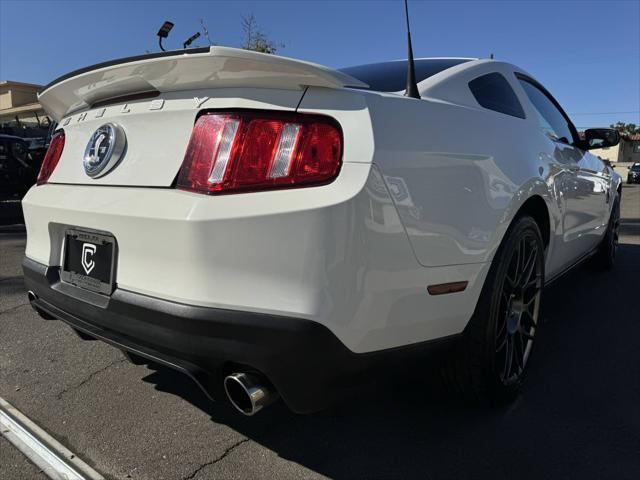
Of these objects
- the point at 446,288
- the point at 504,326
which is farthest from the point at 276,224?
the point at 504,326

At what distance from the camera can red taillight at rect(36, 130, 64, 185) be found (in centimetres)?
229

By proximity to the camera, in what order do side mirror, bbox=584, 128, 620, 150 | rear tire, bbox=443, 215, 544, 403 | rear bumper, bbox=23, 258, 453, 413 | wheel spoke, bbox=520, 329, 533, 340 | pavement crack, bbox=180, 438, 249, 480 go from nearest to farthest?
rear bumper, bbox=23, 258, 453, 413, pavement crack, bbox=180, 438, 249, 480, rear tire, bbox=443, 215, 544, 403, wheel spoke, bbox=520, 329, 533, 340, side mirror, bbox=584, 128, 620, 150

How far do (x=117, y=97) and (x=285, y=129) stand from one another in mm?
836

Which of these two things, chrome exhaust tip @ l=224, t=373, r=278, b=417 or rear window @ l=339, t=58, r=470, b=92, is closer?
chrome exhaust tip @ l=224, t=373, r=278, b=417

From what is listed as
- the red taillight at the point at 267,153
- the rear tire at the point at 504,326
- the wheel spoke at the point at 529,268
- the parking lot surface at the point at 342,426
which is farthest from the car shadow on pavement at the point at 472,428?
the red taillight at the point at 267,153

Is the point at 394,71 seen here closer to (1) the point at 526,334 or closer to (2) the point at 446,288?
(2) the point at 446,288

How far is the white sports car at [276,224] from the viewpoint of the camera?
4.83ft

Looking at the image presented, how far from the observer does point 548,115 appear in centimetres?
322

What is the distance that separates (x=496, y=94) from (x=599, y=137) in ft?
6.36

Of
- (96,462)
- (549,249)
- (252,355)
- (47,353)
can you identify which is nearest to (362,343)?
(252,355)

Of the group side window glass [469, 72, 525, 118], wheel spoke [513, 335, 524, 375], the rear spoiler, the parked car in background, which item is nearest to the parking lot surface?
wheel spoke [513, 335, 524, 375]

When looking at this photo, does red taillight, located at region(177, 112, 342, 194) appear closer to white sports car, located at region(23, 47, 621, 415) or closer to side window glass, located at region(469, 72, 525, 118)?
white sports car, located at region(23, 47, 621, 415)

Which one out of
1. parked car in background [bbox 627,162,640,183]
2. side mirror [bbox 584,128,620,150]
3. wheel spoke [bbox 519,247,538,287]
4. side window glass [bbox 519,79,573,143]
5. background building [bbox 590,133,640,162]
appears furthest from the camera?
background building [bbox 590,133,640,162]

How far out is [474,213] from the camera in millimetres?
1882
